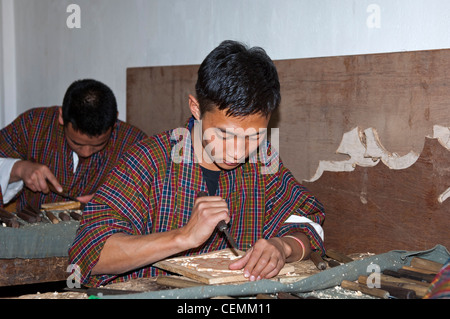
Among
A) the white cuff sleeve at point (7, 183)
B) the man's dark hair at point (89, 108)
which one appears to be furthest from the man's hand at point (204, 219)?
the white cuff sleeve at point (7, 183)

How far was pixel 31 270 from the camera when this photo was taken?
8.59 feet

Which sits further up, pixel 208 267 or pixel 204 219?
pixel 204 219

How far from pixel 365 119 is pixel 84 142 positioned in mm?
1548

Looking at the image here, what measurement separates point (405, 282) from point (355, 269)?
0.48 ft

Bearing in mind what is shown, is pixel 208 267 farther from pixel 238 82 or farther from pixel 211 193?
pixel 238 82

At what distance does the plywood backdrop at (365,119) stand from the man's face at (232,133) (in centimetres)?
69

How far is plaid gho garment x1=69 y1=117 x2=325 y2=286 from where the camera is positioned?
1.89 meters

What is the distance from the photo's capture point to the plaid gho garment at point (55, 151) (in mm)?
3398

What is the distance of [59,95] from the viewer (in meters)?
4.51
